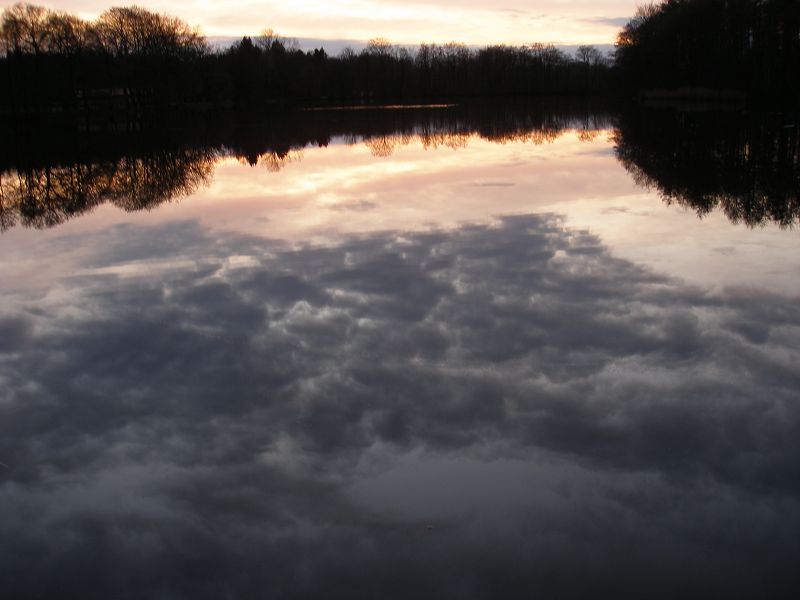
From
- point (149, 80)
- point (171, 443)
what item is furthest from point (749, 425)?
point (149, 80)

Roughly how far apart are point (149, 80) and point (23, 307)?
246 feet

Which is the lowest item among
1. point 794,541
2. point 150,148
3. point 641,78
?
point 794,541

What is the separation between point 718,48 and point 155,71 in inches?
2180

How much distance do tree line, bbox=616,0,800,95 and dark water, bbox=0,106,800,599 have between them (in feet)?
161

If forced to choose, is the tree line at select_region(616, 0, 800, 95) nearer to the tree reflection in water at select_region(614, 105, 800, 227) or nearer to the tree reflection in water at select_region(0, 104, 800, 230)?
the tree reflection in water at select_region(0, 104, 800, 230)

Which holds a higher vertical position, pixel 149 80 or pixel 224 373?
pixel 149 80

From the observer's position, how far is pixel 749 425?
5.87 m

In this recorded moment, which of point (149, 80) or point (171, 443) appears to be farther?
point (149, 80)

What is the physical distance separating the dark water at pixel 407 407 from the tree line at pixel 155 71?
6355 centimetres

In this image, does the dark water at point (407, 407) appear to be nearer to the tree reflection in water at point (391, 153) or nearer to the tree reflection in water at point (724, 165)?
the tree reflection in water at point (724, 165)

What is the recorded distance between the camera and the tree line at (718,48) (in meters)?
56.0

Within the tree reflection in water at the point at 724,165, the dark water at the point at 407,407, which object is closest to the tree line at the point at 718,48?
the tree reflection in water at the point at 724,165

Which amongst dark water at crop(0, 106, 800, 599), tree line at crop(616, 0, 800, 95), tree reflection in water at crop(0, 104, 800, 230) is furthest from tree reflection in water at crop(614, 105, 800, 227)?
tree line at crop(616, 0, 800, 95)

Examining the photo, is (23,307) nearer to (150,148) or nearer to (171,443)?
(171,443)
